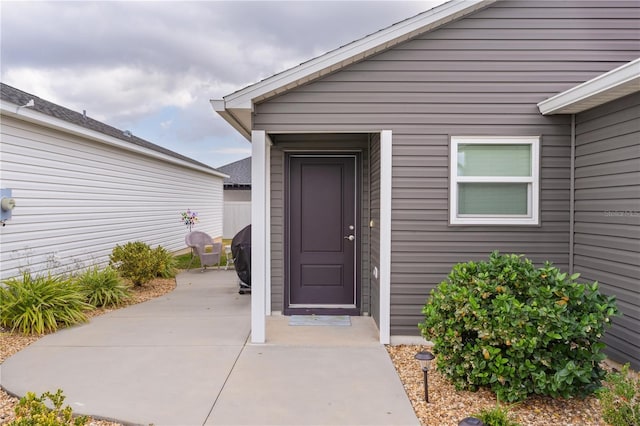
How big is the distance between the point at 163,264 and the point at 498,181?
6.23m

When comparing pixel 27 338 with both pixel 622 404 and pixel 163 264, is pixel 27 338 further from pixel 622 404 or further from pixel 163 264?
pixel 622 404

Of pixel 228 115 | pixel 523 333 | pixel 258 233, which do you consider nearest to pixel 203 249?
pixel 258 233

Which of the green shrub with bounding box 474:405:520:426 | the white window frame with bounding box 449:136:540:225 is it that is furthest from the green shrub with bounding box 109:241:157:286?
the green shrub with bounding box 474:405:520:426

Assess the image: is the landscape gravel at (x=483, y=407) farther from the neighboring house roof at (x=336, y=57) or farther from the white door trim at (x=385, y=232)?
the neighboring house roof at (x=336, y=57)

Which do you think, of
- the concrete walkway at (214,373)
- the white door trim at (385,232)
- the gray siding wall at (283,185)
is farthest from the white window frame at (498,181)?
A: the concrete walkway at (214,373)

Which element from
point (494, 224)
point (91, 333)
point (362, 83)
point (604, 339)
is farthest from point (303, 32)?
point (604, 339)

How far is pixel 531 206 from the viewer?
4.32 meters

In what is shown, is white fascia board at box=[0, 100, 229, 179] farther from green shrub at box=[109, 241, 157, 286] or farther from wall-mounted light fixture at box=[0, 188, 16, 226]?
green shrub at box=[109, 241, 157, 286]

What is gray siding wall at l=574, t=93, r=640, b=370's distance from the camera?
3.50m

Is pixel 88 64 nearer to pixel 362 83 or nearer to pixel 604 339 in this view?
pixel 362 83

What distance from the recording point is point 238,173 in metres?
26.0

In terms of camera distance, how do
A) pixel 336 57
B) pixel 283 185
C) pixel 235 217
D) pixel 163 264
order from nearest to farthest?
1. pixel 336 57
2. pixel 283 185
3. pixel 163 264
4. pixel 235 217

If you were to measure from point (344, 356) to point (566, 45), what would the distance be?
3865 mm

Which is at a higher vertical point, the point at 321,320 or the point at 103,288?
the point at 103,288
